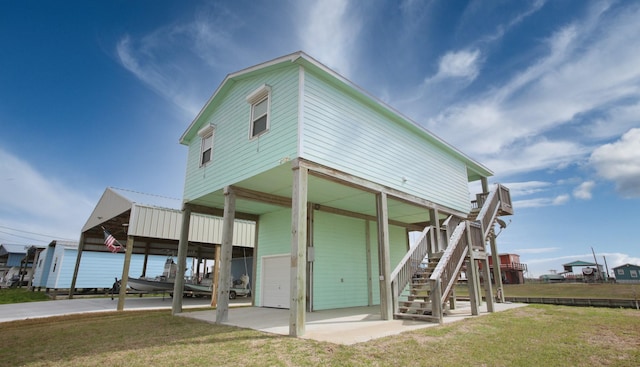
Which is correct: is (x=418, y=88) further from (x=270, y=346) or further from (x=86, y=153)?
(x=86, y=153)

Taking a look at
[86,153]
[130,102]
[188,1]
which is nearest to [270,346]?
[188,1]

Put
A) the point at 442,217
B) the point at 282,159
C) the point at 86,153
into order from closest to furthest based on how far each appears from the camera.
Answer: the point at 282,159 → the point at 442,217 → the point at 86,153

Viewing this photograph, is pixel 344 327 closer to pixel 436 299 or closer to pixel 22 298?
pixel 436 299

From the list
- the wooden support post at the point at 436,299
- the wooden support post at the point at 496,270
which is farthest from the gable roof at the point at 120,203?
the wooden support post at the point at 496,270

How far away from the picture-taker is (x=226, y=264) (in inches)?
366

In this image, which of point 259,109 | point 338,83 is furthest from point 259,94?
point 338,83

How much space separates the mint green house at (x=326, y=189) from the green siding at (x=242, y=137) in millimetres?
42

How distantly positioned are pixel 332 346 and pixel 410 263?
5241mm

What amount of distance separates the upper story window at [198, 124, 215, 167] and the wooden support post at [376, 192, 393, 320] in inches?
250

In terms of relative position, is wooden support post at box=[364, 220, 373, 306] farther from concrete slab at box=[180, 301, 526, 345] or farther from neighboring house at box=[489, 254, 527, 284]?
neighboring house at box=[489, 254, 527, 284]

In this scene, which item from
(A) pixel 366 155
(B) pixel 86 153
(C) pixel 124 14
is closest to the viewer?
(A) pixel 366 155

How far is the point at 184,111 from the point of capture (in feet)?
47.4

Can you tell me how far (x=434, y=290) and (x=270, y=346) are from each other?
4633 millimetres

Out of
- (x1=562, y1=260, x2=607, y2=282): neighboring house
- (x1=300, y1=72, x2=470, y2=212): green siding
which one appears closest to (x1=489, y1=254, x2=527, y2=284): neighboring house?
(x1=562, y1=260, x2=607, y2=282): neighboring house
